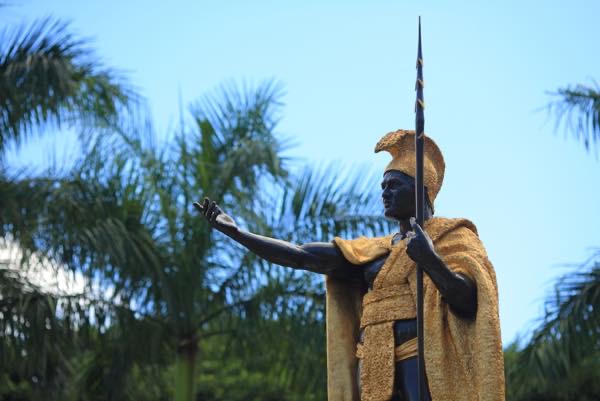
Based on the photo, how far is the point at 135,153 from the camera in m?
15.3

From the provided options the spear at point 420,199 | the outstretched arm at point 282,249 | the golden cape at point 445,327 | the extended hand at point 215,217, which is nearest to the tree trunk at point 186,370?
the golden cape at point 445,327

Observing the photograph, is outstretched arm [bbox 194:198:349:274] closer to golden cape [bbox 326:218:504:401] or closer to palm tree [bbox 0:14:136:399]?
golden cape [bbox 326:218:504:401]

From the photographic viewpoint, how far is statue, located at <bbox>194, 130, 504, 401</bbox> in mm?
6500

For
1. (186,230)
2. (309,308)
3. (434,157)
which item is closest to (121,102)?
(186,230)

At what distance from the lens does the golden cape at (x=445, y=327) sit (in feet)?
21.2

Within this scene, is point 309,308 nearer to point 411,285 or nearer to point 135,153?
point 135,153

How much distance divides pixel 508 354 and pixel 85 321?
8.93 m

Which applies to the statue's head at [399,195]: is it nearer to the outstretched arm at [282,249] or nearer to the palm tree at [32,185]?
the outstretched arm at [282,249]

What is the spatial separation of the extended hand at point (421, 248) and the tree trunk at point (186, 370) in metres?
9.04

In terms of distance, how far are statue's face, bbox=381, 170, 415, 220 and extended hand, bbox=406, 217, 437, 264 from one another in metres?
0.71

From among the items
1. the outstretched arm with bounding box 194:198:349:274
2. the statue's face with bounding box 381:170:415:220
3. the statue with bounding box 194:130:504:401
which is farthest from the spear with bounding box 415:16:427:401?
the outstretched arm with bounding box 194:198:349:274

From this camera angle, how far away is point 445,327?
6.68m

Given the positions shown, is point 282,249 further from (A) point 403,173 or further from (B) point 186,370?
(B) point 186,370

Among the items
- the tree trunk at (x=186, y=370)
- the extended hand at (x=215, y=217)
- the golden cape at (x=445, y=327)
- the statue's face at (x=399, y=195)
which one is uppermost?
the tree trunk at (x=186, y=370)
